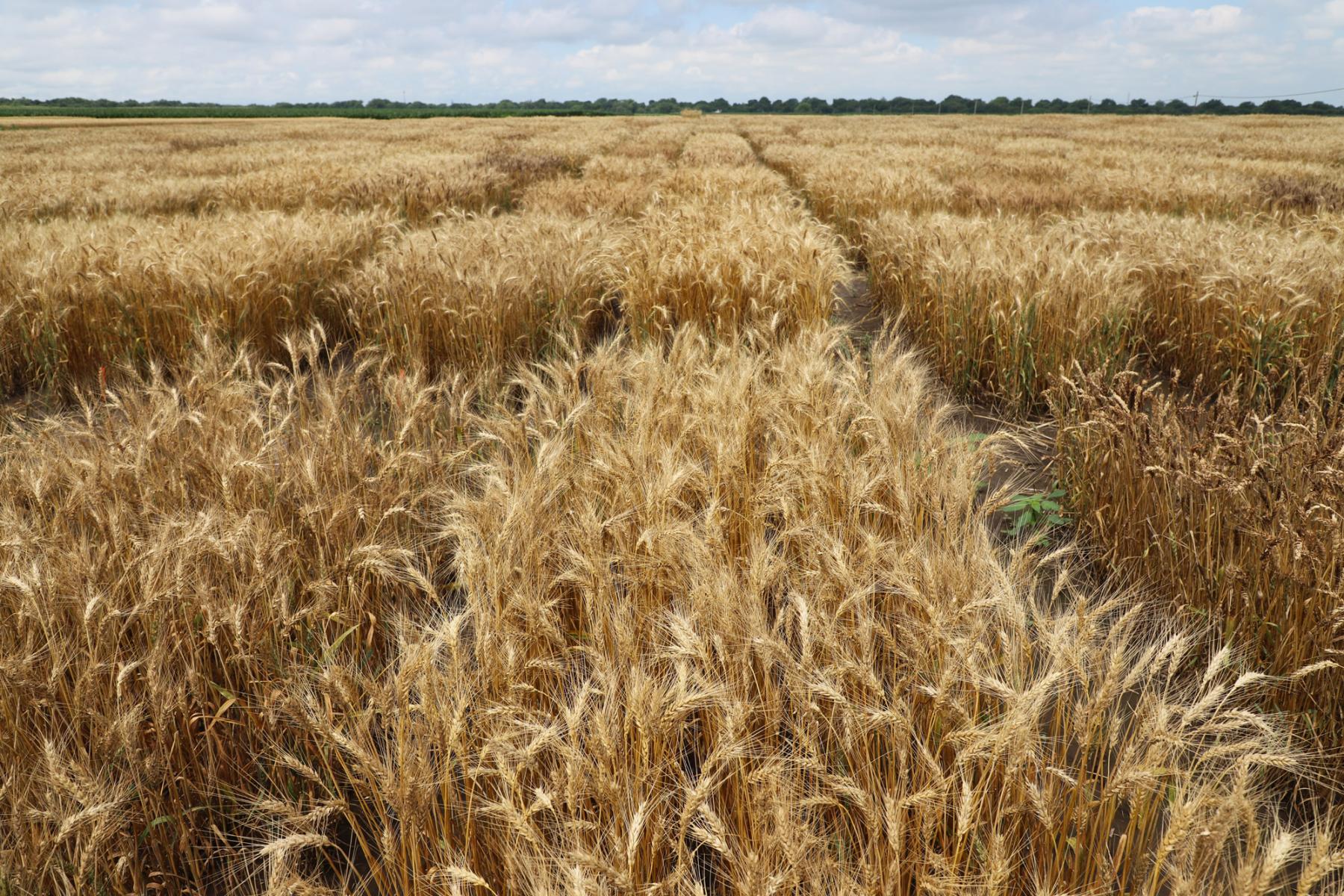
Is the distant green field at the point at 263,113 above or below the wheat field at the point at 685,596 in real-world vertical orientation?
above

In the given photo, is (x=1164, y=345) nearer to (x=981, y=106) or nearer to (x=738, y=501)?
(x=738, y=501)

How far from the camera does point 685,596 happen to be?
5.61 ft

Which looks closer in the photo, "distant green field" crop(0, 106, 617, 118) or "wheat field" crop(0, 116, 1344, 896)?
"wheat field" crop(0, 116, 1344, 896)

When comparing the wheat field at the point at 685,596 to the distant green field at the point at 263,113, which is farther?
the distant green field at the point at 263,113

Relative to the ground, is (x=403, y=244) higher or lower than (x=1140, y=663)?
higher

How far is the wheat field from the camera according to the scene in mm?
1163

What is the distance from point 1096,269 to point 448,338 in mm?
4158

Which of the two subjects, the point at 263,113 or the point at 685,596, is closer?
the point at 685,596

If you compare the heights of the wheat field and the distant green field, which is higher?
the distant green field

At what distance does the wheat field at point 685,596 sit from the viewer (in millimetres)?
1163

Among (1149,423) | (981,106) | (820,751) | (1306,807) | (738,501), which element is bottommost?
(1306,807)

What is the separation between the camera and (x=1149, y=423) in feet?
7.51

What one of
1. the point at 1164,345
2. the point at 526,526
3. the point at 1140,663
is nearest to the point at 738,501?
the point at 526,526

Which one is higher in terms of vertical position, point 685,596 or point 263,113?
point 263,113
